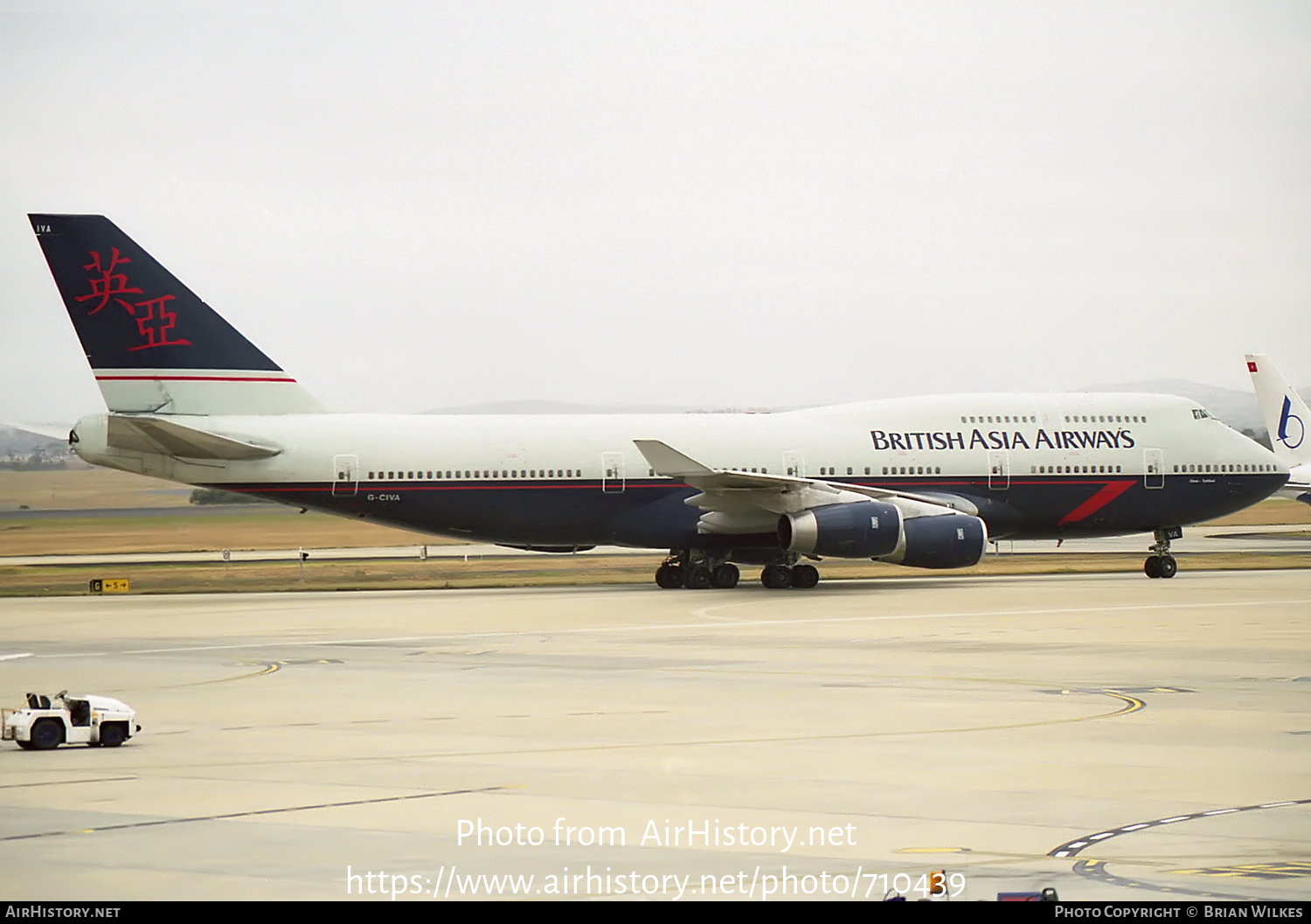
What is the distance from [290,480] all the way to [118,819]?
27.9 m

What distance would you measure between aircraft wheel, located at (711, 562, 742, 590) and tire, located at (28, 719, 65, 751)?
26744mm

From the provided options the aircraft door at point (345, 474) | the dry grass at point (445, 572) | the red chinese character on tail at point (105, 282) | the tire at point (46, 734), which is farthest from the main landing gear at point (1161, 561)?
the tire at point (46, 734)

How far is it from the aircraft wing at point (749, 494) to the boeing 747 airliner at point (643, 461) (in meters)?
0.06

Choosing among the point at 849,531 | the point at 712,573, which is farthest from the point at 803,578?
the point at 849,531

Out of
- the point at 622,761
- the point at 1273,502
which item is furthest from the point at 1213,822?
the point at 1273,502

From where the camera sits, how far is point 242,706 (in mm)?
18922

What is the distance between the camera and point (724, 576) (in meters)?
41.6

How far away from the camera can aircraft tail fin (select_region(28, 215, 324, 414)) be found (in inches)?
1528

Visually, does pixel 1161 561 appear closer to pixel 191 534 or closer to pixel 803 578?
pixel 803 578

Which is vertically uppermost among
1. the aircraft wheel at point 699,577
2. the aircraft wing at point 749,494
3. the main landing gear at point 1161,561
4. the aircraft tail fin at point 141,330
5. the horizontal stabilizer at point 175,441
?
the aircraft tail fin at point 141,330

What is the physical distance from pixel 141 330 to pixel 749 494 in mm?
15124

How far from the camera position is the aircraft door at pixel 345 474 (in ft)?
129

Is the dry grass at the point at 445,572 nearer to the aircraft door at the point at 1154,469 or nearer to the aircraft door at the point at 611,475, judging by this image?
the aircraft door at the point at 1154,469
